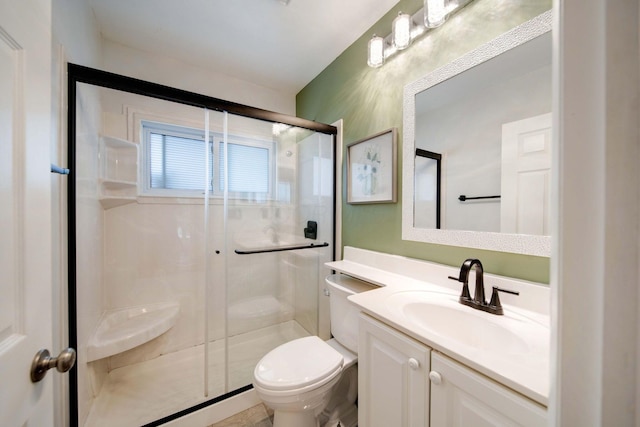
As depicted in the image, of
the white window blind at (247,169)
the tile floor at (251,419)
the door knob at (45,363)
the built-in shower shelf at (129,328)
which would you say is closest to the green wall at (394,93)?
the white window blind at (247,169)

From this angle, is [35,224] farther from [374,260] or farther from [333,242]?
[333,242]

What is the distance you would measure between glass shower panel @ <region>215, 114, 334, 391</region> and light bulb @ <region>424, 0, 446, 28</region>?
0.99 m

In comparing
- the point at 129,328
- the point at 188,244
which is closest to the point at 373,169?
the point at 188,244

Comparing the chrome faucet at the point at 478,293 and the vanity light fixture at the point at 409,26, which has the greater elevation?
the vanity light fixture at the point at 409,26

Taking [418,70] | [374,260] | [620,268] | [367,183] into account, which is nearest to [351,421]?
[374,260]

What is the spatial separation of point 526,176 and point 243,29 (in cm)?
188

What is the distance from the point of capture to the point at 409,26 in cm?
123

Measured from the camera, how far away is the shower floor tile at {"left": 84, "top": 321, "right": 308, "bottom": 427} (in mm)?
1358

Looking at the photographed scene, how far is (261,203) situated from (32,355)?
4.85 feet

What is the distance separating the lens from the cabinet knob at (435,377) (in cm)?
67

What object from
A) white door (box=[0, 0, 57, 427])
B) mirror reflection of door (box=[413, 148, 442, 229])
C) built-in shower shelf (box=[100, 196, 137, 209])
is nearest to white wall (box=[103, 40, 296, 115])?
built-in shower shelf (box=[100, 196, 137, 209])

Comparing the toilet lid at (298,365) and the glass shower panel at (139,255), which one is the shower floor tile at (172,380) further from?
the toilet lid at (298,365)

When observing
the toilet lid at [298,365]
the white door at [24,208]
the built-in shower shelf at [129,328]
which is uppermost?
the white door at [24,208]

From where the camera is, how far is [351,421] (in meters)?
1.32
